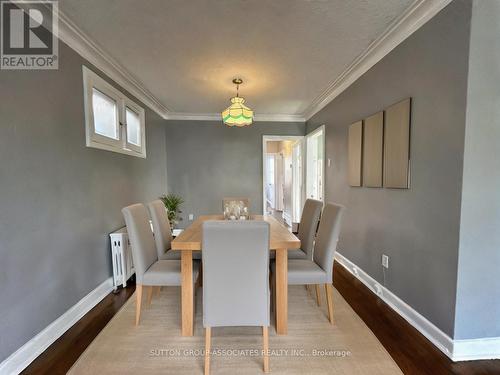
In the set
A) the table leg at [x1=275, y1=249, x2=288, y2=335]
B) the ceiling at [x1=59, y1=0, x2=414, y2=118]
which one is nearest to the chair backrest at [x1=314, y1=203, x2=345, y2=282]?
the table leg at [x1=275, y1=249, x2=288, y2=335]

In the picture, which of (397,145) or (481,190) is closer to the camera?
(481,190)

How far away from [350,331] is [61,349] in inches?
84.0

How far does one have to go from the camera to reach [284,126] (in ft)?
16.1

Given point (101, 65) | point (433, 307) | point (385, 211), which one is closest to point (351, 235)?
point (385, 211)

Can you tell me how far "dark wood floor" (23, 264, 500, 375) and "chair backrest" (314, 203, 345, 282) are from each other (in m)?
0.59

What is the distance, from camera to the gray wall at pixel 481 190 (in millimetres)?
1414

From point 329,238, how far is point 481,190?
1001 millimetres

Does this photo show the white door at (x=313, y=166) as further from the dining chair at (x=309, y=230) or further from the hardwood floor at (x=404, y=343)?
the hardwood floor at (x=404, y=343)

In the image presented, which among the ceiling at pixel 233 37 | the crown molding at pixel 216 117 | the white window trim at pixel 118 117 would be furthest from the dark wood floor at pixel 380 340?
the crown molding at pixel 216 117

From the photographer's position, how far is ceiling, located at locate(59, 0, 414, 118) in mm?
1725

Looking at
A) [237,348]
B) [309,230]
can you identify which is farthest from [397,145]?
[237,348]

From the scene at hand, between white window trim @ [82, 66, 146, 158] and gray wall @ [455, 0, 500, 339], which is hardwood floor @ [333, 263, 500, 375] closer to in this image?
gray wall @ [455, 0, 500, 339]

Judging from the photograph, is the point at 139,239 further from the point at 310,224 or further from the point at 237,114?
the point at 237,114

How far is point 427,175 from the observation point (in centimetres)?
174
